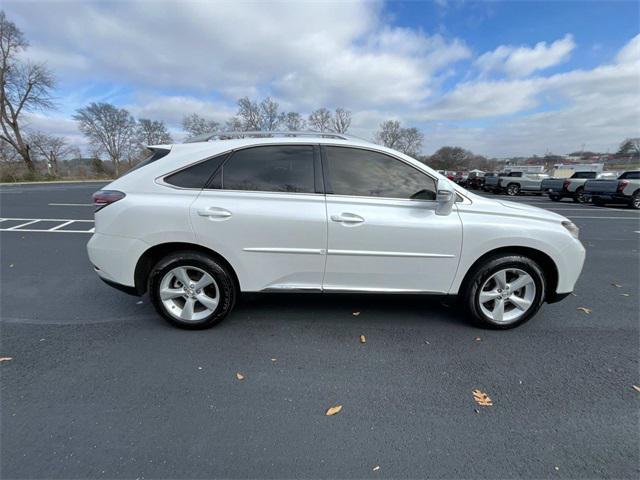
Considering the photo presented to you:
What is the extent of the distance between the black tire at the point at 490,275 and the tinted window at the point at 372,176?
2.96ft

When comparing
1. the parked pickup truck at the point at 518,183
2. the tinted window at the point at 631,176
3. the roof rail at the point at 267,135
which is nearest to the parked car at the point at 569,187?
the tinted window at the point at 631,176

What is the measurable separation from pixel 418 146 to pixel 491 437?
64498 millimetres

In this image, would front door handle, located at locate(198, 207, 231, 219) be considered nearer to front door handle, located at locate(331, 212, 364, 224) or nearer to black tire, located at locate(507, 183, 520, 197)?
front door handle, located at locate(331, 212, 364, 224)

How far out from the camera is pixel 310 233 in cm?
278

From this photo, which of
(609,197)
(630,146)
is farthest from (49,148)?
(630,146)

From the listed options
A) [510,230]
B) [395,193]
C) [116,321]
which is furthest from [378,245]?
[116,321]

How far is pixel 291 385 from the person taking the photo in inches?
91.8

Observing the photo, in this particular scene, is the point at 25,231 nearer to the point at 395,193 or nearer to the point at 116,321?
the point at 116,321

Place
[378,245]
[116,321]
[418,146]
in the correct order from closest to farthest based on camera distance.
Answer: [378,245] → [116,321] → [418,146]

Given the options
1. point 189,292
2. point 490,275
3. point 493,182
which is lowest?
point 189,292

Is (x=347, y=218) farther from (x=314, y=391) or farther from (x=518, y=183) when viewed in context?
(x=518, y=183)

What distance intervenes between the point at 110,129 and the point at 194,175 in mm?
49770

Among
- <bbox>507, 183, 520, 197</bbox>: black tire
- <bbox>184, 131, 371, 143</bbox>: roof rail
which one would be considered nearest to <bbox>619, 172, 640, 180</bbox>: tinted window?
<bbox>507, 183, 520, 197</bbox>: black tire

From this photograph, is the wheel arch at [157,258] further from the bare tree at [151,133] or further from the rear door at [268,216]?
the bare tree at [151,133]
